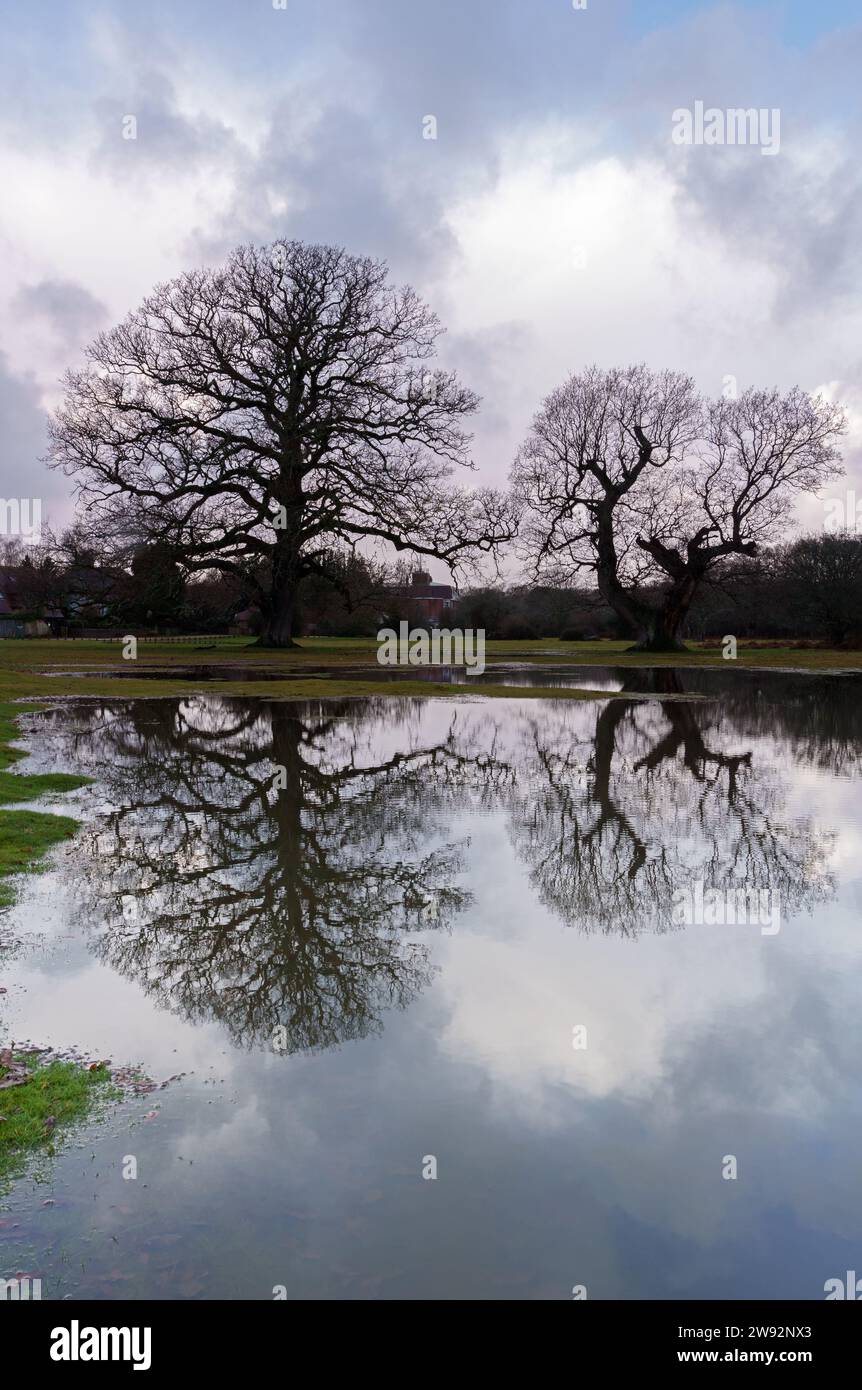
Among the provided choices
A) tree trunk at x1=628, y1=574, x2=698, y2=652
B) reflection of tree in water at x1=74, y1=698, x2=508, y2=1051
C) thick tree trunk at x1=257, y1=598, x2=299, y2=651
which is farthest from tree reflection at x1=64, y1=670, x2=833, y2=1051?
tree trunk at x1=628, y1=574, x2=698, y2=652

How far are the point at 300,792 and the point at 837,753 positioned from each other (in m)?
8.64

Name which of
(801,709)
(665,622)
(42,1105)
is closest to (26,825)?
(42,1105)

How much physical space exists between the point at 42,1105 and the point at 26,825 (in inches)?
221

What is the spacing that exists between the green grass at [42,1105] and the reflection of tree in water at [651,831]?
11.5ft

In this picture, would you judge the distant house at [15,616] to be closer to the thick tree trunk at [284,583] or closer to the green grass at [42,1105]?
the thick tree trunk at [284,583]

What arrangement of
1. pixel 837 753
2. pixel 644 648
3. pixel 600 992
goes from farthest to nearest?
1. pixel 644 648
2. pixel 837 753
3. pixel 600 992

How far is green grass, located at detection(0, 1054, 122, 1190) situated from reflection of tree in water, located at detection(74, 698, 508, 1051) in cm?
81

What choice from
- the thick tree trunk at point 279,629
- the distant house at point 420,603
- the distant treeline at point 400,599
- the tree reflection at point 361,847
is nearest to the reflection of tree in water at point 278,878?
the tree reflection at point 361,847

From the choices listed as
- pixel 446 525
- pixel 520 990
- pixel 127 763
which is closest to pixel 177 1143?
pixel 520 990

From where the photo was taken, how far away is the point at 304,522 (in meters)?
42.3

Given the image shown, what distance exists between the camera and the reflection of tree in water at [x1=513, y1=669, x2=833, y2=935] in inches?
298

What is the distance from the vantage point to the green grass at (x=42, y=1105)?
405 centimetres

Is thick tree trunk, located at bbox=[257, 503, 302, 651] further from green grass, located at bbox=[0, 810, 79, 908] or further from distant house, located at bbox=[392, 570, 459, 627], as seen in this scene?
green grass, located at bbox=[0, 810, 79, 908]

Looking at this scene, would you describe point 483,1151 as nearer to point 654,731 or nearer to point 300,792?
point 300,792
